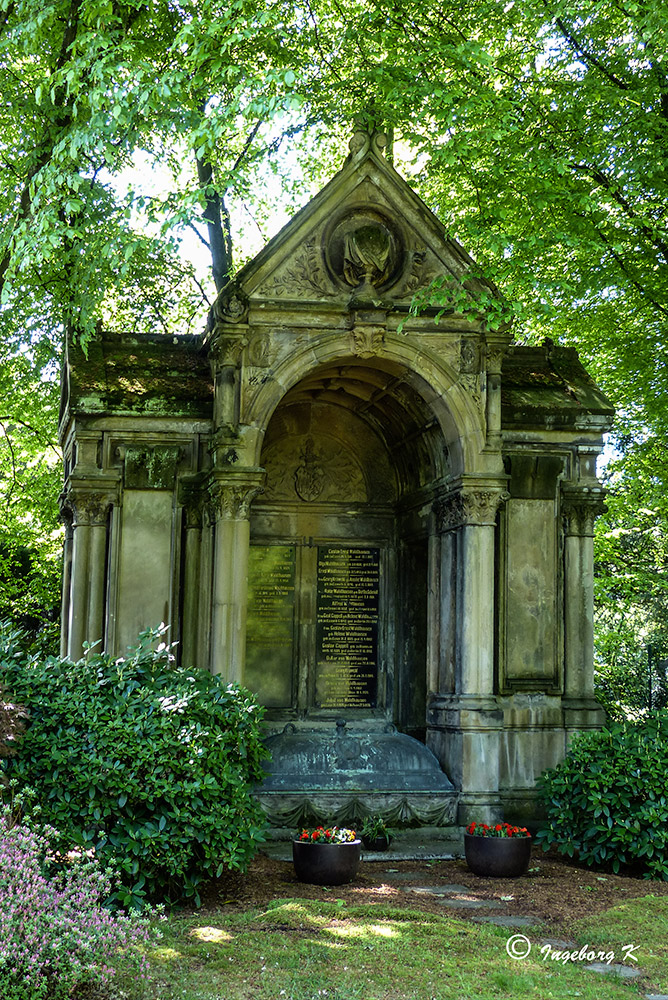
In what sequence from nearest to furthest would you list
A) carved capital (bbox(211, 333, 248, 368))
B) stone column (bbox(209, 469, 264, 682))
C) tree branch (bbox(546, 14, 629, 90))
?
1. stone column (bbox(209, 469, 264, 682))
2. carved capital (bbox(211, 333, 248, 368))
3. tree branch (bbox(546, 14, 629, 90))

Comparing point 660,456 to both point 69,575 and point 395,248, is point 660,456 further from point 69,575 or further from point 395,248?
point 69,575

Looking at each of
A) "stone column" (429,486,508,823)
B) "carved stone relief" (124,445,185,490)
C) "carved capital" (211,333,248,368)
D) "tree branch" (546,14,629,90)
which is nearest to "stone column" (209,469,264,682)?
"carved stone relief" (124,445,185,490)

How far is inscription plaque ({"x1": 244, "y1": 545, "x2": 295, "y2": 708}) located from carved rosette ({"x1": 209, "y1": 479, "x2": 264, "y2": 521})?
189 centimetres

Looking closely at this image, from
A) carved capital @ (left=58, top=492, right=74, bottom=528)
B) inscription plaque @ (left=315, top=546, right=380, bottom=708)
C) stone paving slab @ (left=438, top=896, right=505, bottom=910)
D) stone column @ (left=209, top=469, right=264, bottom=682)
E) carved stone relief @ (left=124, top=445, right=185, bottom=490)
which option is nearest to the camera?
stone paving slab @ (left=438, top=896, right=505, bottom=910)

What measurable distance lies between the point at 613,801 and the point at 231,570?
4362mm

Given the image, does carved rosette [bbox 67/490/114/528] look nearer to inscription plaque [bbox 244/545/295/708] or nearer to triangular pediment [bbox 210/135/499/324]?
inscription plaque [bbox 244/545/295/708]

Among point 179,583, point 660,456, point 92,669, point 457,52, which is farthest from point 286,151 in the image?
point 92,669

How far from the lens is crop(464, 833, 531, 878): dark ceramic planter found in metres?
9.09

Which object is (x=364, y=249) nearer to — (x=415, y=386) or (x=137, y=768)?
(x=415, y=386)

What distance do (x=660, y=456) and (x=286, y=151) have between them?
8540 millimetres

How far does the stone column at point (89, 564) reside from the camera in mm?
10906

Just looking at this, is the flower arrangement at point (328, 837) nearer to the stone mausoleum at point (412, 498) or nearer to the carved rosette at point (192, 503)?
the stone mausoleum at point (412, 498)

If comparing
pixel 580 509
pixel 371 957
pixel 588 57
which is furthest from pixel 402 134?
pixel 371 957

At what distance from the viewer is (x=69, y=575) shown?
41.7 ft
